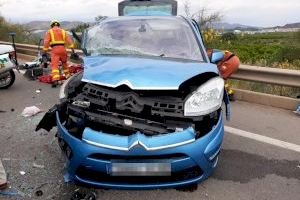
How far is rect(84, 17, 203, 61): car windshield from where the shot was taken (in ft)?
15.8

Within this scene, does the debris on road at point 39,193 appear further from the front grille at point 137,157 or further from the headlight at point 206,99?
the headlight at point 206,99

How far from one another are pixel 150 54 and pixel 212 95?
1.27 meters

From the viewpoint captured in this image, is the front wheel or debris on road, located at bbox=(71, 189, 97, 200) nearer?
debris on road, located at bbox=(71, 189, 97, 200)

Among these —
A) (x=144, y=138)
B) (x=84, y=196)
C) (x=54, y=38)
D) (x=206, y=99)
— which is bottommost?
(x=84, y=196)

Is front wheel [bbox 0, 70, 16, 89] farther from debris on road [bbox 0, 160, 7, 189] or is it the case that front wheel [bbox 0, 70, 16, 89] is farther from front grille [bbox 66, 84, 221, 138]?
front grille [bbox 66, 84, 221, 138]

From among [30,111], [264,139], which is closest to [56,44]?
[30,111]

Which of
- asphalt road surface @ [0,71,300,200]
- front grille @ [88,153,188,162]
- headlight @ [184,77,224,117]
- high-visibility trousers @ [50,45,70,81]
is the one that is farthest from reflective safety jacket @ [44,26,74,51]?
front grille @ [88,153,188,162]

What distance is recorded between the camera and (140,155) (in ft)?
10.5

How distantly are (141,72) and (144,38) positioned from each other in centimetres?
143

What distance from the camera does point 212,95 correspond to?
370cm

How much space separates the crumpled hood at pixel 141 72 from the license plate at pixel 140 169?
67 cm

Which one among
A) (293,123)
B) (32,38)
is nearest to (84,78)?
(293,123)

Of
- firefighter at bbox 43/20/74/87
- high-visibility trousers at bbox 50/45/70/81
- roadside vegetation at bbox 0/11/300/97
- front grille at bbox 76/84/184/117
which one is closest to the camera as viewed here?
front grille at bbox 76/84/184/117

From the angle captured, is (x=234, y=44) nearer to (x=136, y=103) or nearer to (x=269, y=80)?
(x=269, y=80)
